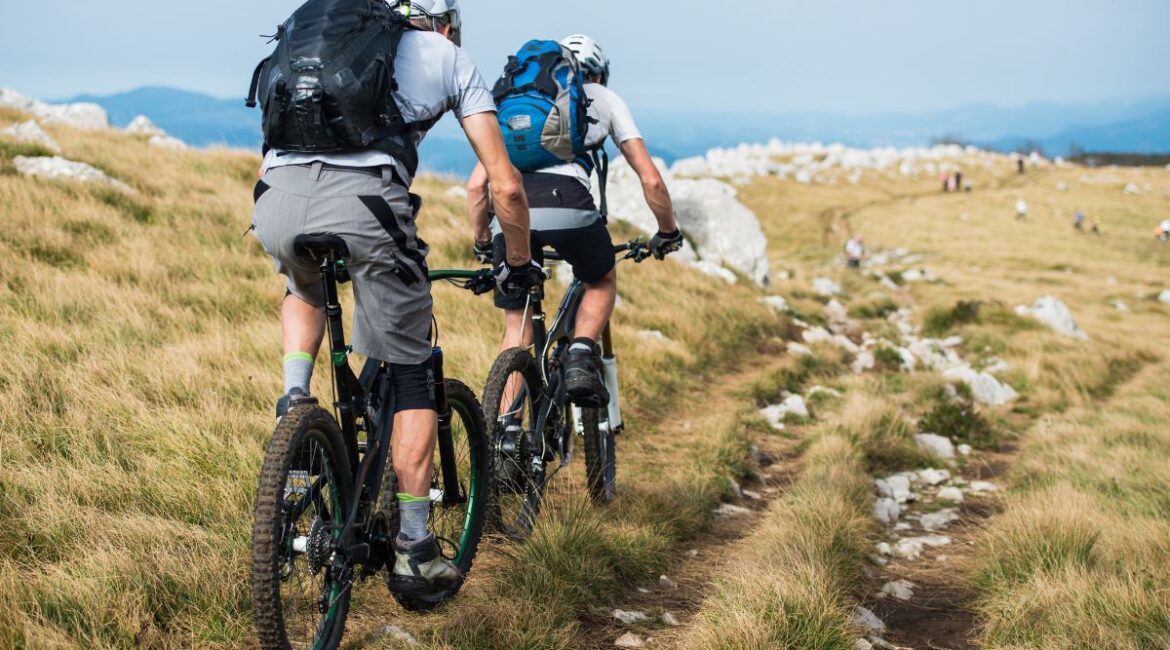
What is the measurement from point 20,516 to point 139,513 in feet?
1.47

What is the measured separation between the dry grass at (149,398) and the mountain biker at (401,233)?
2.90 ft

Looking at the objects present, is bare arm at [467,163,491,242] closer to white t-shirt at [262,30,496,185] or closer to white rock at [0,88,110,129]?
white t-shirt at [262,30,496,185]

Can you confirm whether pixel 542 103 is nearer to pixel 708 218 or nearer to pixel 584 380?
pixel 584 380

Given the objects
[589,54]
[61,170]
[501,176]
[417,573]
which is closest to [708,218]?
[61,170]

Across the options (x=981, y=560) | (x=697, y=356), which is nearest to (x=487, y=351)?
(x=697, y=356)

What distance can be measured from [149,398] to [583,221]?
2.98 meters

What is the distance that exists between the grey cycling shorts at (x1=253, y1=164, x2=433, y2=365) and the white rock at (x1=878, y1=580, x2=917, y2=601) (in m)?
3.26

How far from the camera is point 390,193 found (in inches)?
115

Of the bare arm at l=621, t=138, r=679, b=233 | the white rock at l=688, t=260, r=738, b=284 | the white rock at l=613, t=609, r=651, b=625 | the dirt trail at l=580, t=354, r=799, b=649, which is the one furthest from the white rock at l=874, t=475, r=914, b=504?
the white rock at l=688, t=260, r=738, b=284

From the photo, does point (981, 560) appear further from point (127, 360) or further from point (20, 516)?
point (127, 360)

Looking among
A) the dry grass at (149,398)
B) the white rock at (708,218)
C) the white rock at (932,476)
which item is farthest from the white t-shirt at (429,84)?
the white rock at (708,218)

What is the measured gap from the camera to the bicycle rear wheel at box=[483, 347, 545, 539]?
14.0ft

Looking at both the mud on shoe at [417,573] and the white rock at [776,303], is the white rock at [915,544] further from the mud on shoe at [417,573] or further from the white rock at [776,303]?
the white rock at [776,303]

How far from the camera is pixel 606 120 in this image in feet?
15.7
